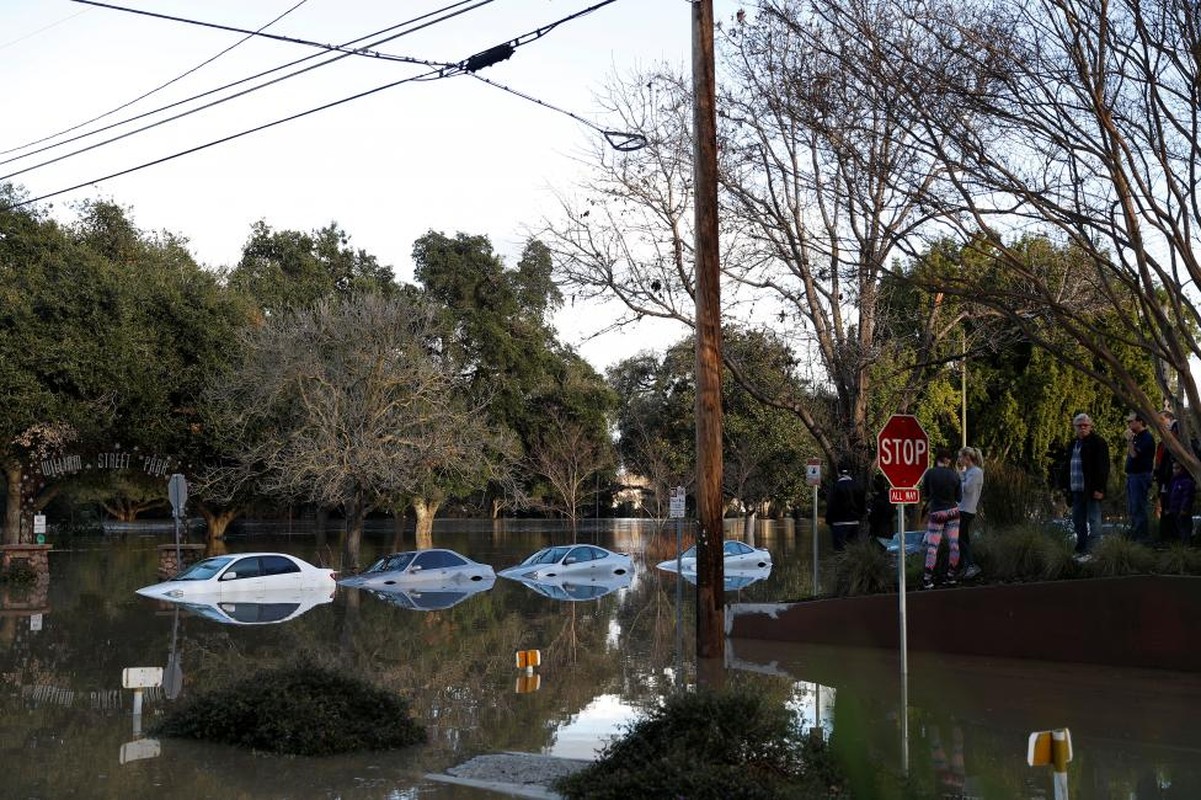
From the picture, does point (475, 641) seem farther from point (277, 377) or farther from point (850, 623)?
point (277, 377)

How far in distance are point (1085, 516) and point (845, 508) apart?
15.4 feet

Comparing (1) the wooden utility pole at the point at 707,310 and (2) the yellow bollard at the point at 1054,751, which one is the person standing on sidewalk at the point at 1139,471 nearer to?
(1) the wooden utility pole at the point at 707,310

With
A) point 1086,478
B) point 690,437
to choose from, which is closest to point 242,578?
point 1086,478

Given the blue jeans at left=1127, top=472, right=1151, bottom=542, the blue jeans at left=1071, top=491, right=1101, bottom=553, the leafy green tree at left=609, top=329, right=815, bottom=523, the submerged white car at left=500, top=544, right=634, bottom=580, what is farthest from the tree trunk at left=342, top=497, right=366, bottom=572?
the blue jeans at left=1127, top=472, right=1151, bottom=542

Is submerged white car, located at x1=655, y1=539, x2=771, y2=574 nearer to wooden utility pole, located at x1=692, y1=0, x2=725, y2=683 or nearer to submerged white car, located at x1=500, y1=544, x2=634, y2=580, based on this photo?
submerged white car, located at x1=500, y1=544, x2=634, y2=580

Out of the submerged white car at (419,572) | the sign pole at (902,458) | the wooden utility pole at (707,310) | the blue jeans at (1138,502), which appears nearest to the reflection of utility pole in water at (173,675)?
the wooden utility pole at (707,310)

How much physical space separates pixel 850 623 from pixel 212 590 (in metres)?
15.3

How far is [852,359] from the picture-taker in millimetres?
23031

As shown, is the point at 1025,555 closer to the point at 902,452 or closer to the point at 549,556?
the point at 902,452

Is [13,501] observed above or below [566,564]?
above

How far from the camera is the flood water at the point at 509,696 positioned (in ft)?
31.8

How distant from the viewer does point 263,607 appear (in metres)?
26.2

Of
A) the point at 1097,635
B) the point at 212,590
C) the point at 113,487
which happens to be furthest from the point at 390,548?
the point at 1097,635

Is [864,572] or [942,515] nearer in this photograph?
[942,515]
